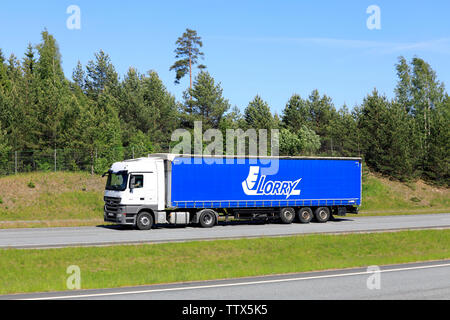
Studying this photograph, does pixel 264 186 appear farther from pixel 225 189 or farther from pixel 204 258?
pixel 204 258

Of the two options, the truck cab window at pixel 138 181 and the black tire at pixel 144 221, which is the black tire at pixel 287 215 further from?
the truck cab window at pixel 138 181

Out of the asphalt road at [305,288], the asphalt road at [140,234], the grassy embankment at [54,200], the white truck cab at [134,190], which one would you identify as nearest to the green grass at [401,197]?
the grassy embankment at [54,200]

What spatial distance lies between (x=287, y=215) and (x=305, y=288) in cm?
1871

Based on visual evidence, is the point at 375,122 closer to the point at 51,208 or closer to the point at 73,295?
the point at 51,208

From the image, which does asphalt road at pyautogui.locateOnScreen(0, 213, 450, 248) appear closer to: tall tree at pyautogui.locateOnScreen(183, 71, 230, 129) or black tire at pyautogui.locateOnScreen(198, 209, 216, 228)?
black tire at pyautogui.locateOnScreen(198, 209, 216, 228)

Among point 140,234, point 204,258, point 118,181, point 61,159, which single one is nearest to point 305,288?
point 204,258

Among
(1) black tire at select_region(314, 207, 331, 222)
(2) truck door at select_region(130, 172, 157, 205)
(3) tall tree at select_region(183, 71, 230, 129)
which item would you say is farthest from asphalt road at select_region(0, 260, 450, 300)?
(3) tall tree at select_region(183, 71, 230, 129)

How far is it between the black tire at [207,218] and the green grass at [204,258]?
6873mm

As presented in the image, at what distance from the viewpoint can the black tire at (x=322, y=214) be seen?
3209 cm

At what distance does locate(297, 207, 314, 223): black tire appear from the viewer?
3155 cm

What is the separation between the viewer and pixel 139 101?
185ft

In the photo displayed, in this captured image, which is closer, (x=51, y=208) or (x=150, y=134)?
(x=51, y=208)

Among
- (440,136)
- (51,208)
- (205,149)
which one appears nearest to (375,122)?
(440,136)
